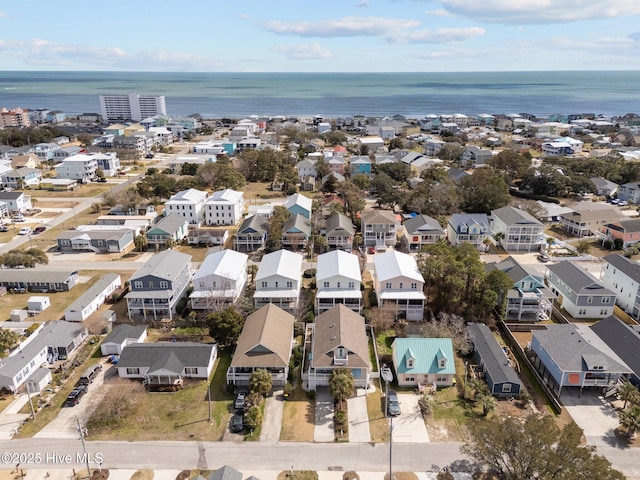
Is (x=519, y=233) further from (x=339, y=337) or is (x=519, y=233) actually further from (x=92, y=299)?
(x=92, y=299)

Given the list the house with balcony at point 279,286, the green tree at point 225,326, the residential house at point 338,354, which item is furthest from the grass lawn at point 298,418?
the house with balcony at point 279,286

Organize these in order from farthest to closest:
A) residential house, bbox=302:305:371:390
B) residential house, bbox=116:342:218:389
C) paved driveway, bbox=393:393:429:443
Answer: residential house, bbox=116:342:218:389 → residential house, bbox=302:305:371:390 → paved driveway, bbox=393:393:429:443

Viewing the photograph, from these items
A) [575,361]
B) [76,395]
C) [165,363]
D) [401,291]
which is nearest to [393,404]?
[575,361]

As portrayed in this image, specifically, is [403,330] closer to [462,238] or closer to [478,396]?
[478,396]

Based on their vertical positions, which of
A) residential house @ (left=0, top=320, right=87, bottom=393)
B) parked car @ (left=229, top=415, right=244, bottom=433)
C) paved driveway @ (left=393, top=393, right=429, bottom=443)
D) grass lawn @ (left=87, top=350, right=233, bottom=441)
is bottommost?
grass lawn @ (left=87, top=350, right=233, bottom=441)

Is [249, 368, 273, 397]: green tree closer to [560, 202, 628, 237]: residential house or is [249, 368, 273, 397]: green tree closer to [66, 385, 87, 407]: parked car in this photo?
[66, 385, 87, 407]: parked car

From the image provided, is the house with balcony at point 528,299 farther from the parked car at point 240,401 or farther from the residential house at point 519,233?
the parked car at point 240,401

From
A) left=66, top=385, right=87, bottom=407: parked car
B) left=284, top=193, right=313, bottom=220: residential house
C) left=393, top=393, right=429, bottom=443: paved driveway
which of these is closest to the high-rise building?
left=284, top=193, right=313, bottom=220: residential house
